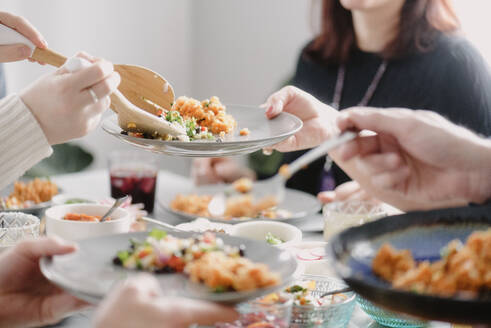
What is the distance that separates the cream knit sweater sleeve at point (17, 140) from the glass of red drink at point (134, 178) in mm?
776

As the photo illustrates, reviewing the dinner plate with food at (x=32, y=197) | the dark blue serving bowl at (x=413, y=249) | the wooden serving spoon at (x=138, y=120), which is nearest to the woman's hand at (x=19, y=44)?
the wooden serving spoon at (x=138, y=120)

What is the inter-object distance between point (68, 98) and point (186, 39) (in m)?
3.80

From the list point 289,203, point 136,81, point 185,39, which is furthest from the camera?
point 185,39

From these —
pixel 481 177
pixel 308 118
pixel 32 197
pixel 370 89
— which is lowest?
pixel 32 197

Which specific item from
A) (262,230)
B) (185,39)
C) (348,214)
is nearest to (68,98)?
(262,230)

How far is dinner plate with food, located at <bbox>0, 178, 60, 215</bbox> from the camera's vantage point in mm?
1705

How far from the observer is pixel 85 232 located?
1255 millimetres

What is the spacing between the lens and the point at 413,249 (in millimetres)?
957

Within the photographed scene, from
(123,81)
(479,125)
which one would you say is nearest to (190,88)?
(479,125)

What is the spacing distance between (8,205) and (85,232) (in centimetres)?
60

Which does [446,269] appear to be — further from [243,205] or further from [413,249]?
[243,205]

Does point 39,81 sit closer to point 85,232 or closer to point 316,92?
point 85,232

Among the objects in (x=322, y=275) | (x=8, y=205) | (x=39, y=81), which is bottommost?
(x=8, y=205)

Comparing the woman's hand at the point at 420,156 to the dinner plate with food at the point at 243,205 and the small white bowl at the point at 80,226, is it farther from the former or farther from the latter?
the dinner plate with food at the point at 243,205
